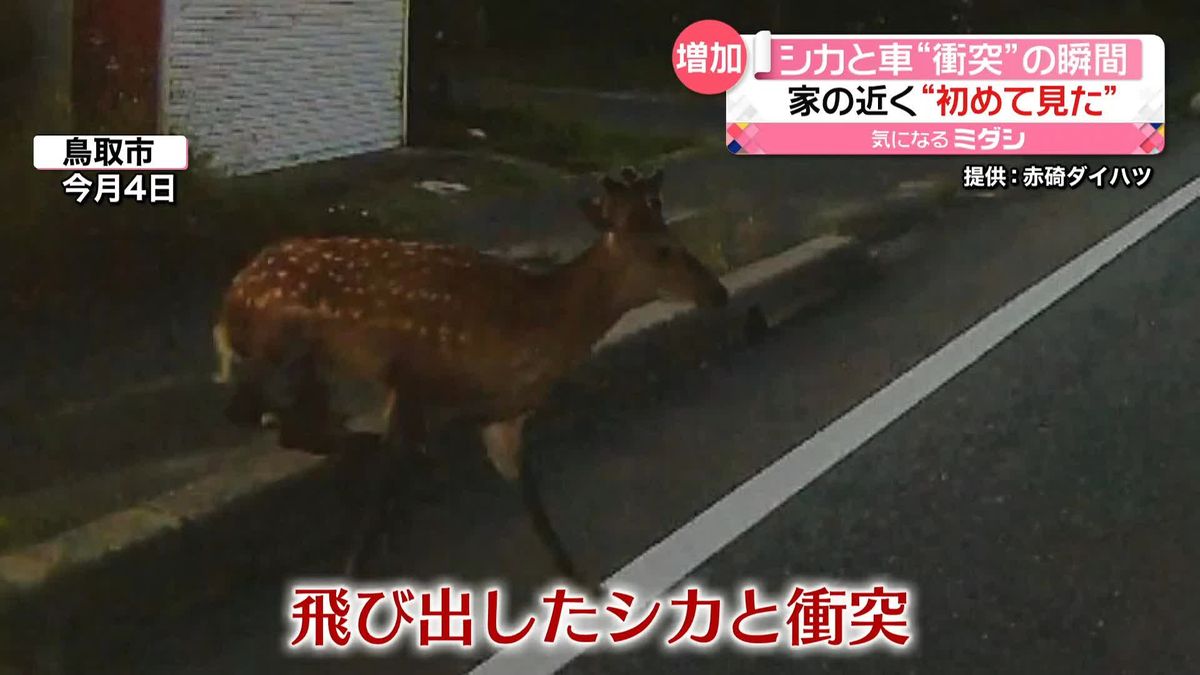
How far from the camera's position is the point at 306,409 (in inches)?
53.1

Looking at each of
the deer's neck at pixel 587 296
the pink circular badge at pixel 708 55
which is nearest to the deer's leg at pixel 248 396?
the deer's neck at pixel 587 296

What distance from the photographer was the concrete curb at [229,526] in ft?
4.12

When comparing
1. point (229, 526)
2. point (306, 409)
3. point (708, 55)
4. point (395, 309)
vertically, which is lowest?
point (229, 526)

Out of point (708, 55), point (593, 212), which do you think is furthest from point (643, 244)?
point (708, 55)

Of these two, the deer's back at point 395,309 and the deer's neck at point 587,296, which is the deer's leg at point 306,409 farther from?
the deer's neck at point 587,296

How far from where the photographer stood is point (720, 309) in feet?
4.78

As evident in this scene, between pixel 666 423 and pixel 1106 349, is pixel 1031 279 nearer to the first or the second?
pixel 1106 349

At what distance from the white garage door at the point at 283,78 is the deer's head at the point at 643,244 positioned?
226 mm

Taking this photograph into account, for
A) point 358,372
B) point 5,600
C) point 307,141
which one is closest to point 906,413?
point 358,372

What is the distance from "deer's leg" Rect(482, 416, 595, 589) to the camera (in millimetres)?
1388

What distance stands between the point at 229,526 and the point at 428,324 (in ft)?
0.92
